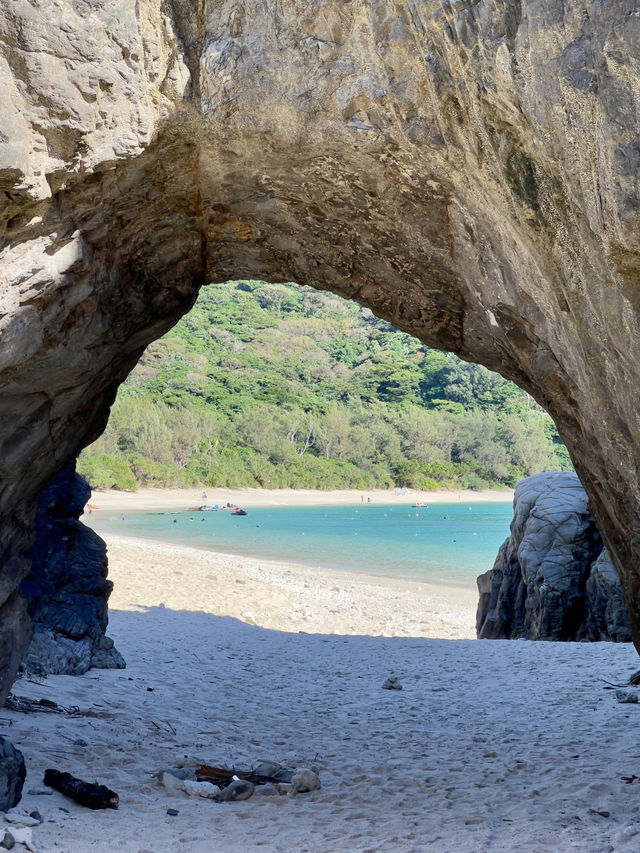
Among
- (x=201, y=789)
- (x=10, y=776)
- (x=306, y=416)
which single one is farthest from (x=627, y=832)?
(x=306, y=416)

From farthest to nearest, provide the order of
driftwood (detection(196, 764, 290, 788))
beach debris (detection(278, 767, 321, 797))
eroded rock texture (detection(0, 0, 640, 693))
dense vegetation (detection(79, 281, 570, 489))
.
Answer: dense vegetation (detection(79, 281, 570, 489))
driftwood (detection(196, 764, 290, 788))
beach debris (detection(278, 767, 321, 797))
eroded rock texture (detection(0, 0, 640, 693))

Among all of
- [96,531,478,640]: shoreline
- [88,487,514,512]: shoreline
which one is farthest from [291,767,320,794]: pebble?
[88,487,514,512]: shoreline

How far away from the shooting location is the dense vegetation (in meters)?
51.9

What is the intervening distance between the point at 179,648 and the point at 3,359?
274 inches

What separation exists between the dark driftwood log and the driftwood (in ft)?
2.32

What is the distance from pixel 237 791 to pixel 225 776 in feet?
1.07

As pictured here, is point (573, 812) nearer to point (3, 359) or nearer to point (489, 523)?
point (3, 359)

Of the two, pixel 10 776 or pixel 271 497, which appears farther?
pixel 271 497

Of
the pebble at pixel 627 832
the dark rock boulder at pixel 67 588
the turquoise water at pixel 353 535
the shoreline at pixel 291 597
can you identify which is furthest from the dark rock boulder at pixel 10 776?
the turquoise water at pixel 353 535

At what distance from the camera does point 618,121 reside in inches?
115

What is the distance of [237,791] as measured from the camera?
464 cm

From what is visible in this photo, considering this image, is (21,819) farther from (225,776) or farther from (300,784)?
(300,784)

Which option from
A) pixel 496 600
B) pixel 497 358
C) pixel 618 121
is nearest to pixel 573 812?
pixel 497 358

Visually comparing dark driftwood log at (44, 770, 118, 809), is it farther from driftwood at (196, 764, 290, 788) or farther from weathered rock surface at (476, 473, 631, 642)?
weathered rock surface at (476, 473, 631, 642)
